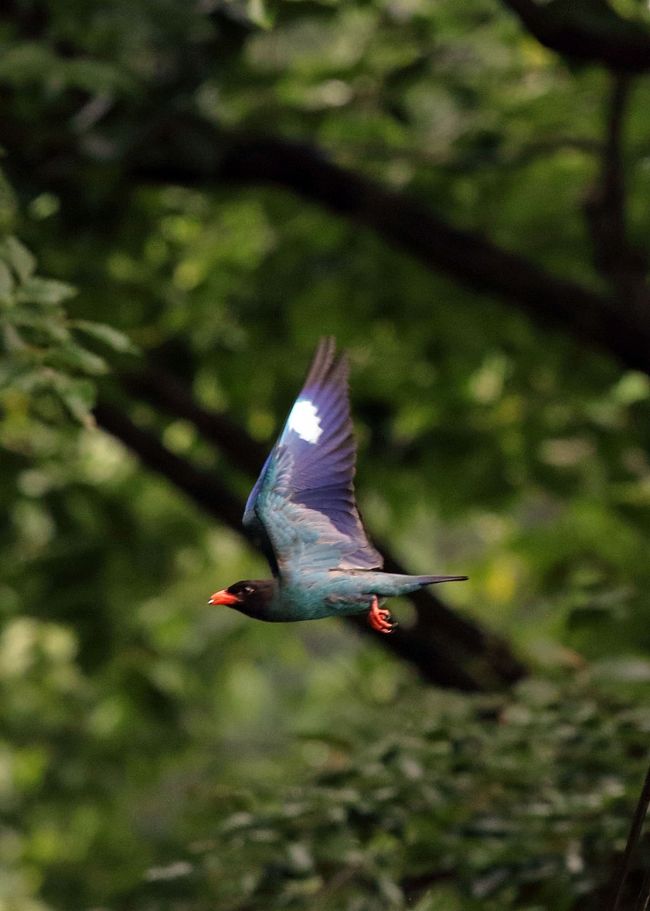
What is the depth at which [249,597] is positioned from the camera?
1698 mm

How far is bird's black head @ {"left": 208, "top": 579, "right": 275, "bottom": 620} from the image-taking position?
167cm

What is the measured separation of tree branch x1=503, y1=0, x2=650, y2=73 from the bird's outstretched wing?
1307 millimetres

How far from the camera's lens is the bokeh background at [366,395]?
3.68 m

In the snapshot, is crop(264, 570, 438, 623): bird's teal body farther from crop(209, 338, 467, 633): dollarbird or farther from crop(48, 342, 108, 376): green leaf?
crop(48, 342, 108, 376): green leaf

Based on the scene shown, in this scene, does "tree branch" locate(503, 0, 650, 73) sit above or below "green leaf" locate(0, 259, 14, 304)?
above

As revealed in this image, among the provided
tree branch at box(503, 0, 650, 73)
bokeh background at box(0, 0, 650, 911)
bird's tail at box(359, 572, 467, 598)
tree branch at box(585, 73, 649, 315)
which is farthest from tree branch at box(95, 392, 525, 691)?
bird's tail at box(359, 572, 467, 598)

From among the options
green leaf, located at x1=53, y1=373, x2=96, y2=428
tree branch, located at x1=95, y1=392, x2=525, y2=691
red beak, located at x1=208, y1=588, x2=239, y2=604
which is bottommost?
tree branch, located at x1=95, y1=392, x2=525, y2=691

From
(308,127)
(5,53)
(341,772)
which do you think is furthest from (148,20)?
(341,772)

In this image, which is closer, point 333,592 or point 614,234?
point 333,592

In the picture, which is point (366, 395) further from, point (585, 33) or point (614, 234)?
point (585, 33)

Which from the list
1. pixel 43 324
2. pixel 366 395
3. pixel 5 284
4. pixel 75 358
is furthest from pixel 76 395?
pixel 366 395

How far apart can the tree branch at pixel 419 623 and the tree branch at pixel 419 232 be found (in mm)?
819

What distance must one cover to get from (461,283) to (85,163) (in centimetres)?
143

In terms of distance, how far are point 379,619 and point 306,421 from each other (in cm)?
43
